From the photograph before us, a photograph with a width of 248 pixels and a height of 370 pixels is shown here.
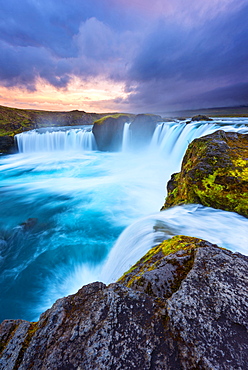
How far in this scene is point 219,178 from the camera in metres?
5.29

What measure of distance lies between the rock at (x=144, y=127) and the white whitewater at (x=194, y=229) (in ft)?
87.2

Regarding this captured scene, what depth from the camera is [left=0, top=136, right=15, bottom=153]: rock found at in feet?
123

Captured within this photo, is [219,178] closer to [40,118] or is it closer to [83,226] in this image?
[83,226]

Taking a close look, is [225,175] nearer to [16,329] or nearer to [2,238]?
[16,329]

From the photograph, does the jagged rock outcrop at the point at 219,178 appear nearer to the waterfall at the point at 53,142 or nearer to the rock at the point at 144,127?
the rock at the point at 144,127

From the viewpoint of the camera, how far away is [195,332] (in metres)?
1.41

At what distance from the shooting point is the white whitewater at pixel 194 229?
409 centimetres

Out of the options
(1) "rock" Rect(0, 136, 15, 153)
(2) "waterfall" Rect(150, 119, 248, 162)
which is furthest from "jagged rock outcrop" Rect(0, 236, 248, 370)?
(1) "rock" Rect(0, 136, 15, 153)

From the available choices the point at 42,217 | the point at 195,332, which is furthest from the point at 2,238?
the point at 195,332

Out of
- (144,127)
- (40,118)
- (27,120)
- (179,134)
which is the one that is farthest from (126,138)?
(40,118)

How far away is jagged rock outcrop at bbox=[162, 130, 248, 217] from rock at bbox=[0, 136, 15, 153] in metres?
43.4

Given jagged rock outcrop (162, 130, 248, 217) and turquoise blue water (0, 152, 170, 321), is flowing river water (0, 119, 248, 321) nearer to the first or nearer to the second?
turquoise blue water (0, 152, 170, 321)

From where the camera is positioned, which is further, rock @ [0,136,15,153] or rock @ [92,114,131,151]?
rock @ [0,136,15,153]

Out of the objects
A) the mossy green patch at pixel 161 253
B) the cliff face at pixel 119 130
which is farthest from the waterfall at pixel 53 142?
the mossy green patch at pixel 161 253
